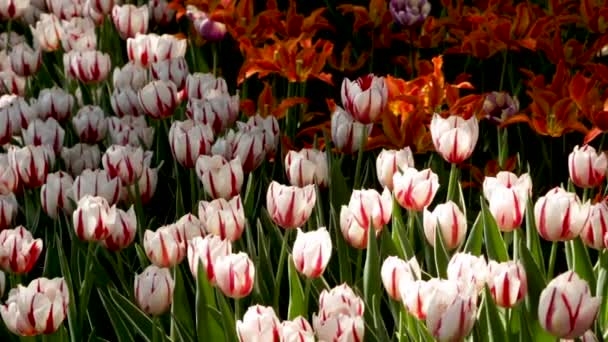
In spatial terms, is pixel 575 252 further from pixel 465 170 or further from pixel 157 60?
pixel 157 60

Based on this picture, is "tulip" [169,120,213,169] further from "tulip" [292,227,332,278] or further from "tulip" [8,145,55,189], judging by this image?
"tulip" [292,227,332,278]

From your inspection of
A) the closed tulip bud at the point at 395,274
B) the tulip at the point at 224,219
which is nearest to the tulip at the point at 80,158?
the tulip at the point at 224,219

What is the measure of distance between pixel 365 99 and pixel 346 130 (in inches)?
4.4

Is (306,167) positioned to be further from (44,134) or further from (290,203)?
(44,134)

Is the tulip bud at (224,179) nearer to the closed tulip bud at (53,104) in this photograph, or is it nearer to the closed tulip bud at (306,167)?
the closed tulip bud at (306,167)

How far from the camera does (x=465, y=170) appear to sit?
2.63 m

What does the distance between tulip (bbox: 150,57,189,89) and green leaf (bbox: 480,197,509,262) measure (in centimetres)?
115

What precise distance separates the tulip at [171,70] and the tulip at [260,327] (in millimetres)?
1378

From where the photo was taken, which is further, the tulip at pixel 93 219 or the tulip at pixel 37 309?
the tulip at pixel 93 219

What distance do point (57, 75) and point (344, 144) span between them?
4.28ft

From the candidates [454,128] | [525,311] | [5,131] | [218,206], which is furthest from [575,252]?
[5,131]

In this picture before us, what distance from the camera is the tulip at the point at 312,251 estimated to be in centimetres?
160

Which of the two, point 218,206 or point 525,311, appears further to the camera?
point 218,206

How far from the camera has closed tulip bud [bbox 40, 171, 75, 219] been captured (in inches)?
81.8
